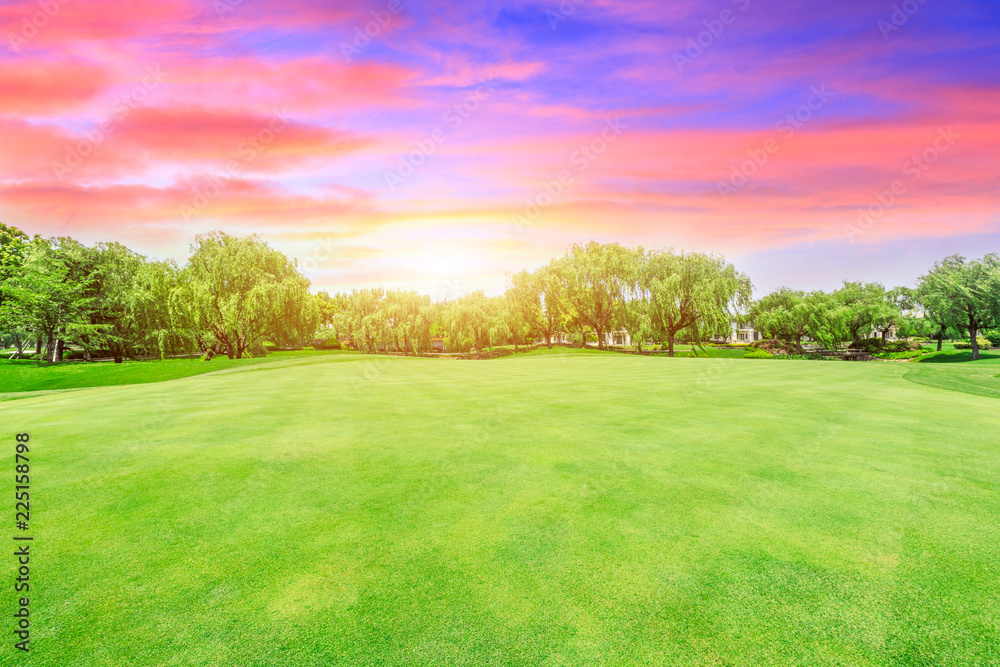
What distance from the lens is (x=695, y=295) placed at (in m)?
48.2

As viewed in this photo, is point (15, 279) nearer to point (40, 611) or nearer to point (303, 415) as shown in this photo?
point (303, 415)

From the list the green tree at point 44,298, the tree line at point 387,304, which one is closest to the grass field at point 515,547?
the tree line at point 387,304

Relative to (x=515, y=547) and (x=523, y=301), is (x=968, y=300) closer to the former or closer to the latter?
(x=523, y=301)

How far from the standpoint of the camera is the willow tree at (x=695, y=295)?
156ft

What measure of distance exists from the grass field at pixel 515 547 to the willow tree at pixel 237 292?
119 ft

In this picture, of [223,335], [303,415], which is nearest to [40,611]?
[303,415]

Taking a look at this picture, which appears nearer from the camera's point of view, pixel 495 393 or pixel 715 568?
pixel 715 568

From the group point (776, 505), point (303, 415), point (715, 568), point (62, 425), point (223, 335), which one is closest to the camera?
point (715, 568)

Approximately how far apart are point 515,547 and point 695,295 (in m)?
49.3

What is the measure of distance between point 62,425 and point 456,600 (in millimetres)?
11225

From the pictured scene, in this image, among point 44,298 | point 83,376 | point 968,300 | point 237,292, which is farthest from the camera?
point 237,292

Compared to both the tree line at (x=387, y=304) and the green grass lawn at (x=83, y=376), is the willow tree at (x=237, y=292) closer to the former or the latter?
the tree line at (x=387, y=304)


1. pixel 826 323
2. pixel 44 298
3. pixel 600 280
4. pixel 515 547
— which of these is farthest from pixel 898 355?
pixel 44 298

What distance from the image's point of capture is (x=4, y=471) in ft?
22.0
